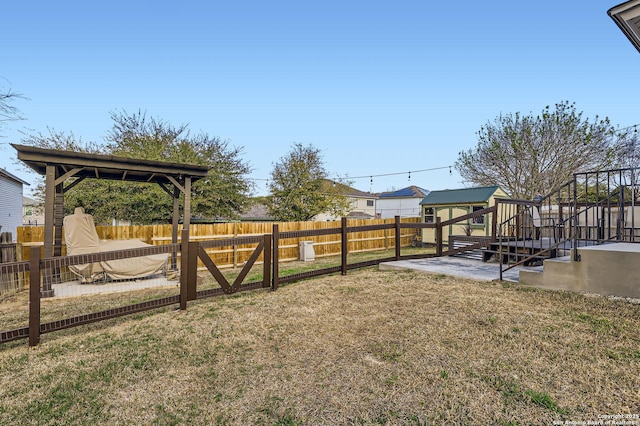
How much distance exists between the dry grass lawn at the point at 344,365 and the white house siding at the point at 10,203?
19.4m

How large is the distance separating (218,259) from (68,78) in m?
8.25

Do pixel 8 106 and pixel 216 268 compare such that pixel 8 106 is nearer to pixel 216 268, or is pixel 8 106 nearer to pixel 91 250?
pixel 91 250

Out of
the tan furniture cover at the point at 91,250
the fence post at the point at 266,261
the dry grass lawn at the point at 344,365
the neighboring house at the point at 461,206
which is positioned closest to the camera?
the dry grass lawn at the point at 344,365

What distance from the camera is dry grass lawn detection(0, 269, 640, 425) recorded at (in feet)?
7.38

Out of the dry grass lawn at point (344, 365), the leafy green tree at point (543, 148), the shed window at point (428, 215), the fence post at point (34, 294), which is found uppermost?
the leafy green tree at point (543, 148)

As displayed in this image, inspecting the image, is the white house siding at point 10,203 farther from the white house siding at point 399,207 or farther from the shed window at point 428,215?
the white house siding at point 399,207

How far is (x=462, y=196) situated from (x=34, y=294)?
14727 mm

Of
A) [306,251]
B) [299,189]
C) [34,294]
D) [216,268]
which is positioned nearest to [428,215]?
[299,189]

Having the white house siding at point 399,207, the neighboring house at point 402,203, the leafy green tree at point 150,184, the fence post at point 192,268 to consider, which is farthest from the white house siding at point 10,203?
the neighboring house at point 402,203

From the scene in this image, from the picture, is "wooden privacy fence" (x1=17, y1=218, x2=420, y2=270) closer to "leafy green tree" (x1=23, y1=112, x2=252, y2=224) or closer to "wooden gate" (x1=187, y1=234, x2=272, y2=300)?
"wooden gate" (x1=187, y1=234, x2=272, y2=300)

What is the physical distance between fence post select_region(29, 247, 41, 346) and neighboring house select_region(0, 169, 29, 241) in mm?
18538

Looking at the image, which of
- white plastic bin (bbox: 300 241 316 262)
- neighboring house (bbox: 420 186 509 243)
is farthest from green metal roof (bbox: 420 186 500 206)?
white plastic bin (bbox: 300 241 316 262)

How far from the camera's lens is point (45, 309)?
205 inches

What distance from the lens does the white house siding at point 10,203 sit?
17.3 m
